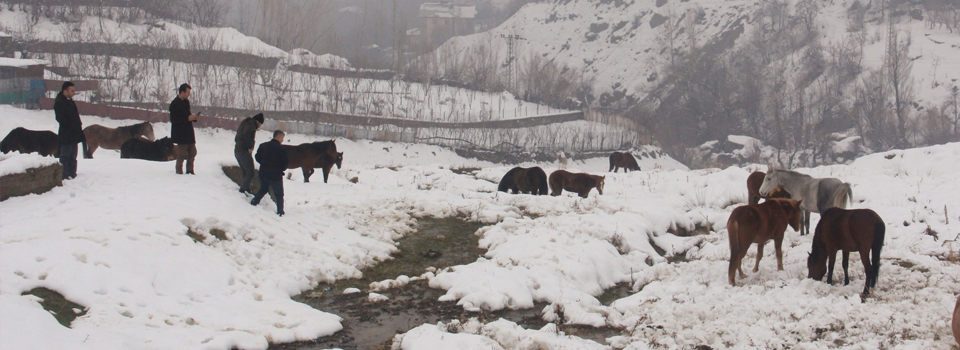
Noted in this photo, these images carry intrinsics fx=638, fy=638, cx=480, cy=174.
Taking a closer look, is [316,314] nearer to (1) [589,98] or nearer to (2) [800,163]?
(2) [800,163]

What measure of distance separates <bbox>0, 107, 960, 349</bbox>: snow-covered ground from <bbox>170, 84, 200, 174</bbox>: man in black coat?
0.42 m

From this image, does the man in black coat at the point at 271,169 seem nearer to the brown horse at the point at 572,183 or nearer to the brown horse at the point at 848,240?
the brown horse at the point at 848,240

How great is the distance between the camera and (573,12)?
13238 cm

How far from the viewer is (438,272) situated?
378 inches

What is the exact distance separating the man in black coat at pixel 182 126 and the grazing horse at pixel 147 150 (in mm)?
4586

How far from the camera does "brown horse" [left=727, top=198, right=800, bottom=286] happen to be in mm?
8305

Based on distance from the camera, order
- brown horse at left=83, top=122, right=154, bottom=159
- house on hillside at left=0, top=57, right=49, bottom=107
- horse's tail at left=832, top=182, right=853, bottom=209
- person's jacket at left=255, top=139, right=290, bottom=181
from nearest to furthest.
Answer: horse's tail at left=832, top=182, right=853, bottom=209, person's jacket at left=255, top=139, right=290, bottom=181, brown horse at left=83, top=122, right=154, bottom=159, house on hillside at left=0, top=57, right=49, bottom=107

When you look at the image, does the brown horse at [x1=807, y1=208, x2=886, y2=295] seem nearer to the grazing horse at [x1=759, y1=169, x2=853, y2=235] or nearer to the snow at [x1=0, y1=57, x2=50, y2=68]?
the grazing horse at [x1=759, y1=169, x2=853, y2=235]

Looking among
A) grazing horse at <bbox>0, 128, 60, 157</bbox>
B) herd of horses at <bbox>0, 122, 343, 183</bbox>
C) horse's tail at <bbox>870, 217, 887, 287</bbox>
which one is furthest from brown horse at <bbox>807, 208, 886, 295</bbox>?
grazing horse at <bbox>0, 128, 60, 157</bbox>

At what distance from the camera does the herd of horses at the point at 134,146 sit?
13156 mm

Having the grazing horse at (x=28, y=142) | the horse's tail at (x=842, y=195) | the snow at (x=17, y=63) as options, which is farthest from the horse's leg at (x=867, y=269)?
the snow at (x=17, y=63)

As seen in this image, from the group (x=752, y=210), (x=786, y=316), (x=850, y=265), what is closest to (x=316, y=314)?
(x=786, y=316)

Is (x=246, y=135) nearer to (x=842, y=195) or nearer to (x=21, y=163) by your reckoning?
(x=21, y=163)

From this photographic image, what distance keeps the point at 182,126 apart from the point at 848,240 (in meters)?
10.5
